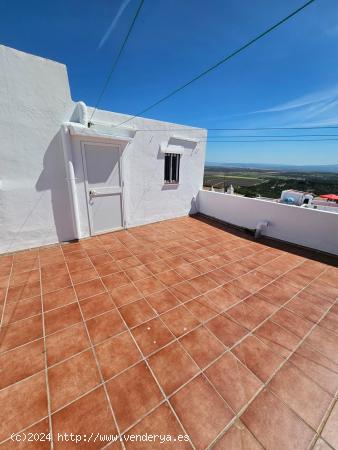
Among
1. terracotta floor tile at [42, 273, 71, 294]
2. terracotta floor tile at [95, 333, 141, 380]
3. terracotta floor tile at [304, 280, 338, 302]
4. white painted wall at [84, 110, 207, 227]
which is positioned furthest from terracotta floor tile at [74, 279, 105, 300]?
terracotta floor tile at [304, 280, 338, 302]

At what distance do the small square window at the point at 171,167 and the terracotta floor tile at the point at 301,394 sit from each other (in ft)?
18.6

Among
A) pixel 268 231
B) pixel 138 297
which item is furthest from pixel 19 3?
pixel 268 231

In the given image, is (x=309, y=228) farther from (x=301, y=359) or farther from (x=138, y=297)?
(x=138, y=297)

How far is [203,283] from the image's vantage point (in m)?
3.25

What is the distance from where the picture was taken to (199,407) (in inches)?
61.2

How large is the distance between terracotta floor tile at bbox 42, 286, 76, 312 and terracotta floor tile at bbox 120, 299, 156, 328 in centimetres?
84

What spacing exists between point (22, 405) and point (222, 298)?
248 cm

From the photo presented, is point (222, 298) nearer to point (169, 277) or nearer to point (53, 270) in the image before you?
point (169, 277)

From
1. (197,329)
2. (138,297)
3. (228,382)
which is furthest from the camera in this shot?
(138,297)

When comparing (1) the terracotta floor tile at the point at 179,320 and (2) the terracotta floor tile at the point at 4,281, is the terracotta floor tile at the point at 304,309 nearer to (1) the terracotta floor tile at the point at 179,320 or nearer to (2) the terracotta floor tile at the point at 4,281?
(1) the terracotta floor tile at the point at 179,320

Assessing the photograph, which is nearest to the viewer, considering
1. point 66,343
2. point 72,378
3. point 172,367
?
point 72,378

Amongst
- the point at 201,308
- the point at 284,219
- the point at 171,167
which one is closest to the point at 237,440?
the point at 201,308

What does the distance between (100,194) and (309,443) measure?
205 inches

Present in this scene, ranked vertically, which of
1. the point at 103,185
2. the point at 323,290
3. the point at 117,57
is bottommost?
the point at 323,290
